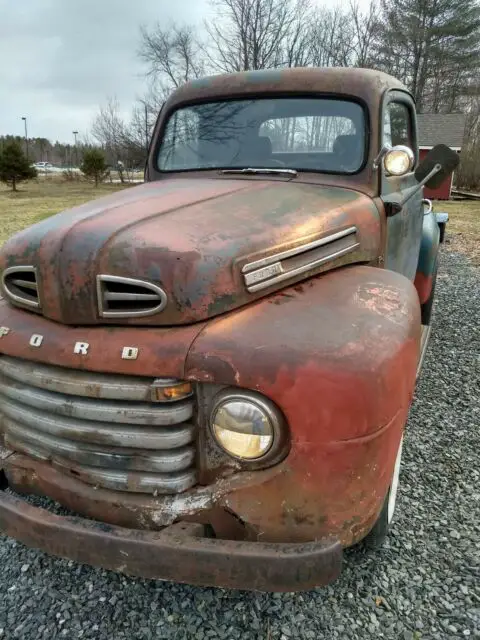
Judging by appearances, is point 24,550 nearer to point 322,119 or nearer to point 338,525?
point 338,525

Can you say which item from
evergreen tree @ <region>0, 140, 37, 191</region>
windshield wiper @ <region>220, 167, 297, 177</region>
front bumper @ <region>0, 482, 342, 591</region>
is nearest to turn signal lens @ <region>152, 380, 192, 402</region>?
front bumper @ <region>0, 482, 342, 591</region>

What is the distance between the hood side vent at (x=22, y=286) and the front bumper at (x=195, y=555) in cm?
82

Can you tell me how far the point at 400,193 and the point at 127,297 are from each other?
6.60ft

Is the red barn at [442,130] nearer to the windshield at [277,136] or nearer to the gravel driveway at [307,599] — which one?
the windshield at [277,136]

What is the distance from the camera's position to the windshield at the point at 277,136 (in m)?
2.95

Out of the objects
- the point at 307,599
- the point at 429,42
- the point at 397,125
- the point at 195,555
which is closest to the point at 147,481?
the point at 195,555

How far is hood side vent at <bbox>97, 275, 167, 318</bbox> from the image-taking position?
5.90ft

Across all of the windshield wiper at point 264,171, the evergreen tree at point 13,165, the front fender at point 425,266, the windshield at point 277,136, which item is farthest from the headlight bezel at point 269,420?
the evergreen tree at point 13,165

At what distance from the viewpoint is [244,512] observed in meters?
1.71

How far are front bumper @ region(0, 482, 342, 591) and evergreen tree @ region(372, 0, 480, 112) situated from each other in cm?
3605

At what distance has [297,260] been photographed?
2191 mm

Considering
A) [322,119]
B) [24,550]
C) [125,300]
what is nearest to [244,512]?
[125,300]

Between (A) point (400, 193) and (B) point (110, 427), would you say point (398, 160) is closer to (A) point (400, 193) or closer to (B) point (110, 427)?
(A) point (400, 193)

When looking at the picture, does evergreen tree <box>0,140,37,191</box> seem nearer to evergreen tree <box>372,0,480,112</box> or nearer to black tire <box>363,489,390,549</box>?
evergreen tree <box>372,0,480,112</box>
